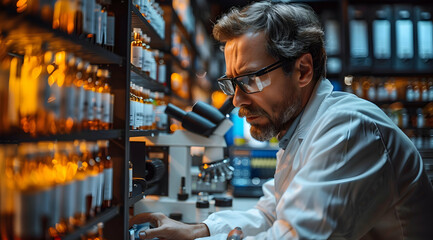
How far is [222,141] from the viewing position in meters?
2.11

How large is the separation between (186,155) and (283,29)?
100cm

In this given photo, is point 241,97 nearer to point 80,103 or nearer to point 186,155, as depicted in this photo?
point 80,103

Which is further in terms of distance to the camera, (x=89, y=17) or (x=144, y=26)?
(x=144, y=26)

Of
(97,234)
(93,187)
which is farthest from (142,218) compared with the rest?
(93,187)

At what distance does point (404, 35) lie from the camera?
3646mm

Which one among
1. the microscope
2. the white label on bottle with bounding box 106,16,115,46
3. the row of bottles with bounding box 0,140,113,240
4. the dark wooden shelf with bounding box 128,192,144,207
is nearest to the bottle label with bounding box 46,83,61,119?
the row of bottles with bounding box 0,140,113,240

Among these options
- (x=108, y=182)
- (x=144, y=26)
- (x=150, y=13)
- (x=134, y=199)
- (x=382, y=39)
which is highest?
(x=382, y=39)

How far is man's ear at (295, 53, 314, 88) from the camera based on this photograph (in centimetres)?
139

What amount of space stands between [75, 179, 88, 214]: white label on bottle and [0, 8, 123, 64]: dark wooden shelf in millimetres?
359

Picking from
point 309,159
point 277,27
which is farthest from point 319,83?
point 309,159

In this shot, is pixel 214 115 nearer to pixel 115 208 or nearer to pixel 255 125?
pixel 255 125

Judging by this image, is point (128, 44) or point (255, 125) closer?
point (128, 44)

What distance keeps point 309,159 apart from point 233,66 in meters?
0.51

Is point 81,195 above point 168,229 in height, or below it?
above
